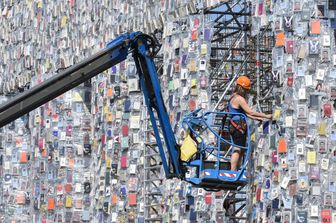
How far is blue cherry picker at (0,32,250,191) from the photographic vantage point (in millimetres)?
19953

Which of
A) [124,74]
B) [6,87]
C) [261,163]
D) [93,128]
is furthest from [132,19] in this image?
[6,87]

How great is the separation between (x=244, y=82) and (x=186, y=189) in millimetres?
8933

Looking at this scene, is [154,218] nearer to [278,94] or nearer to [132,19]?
[132,19]

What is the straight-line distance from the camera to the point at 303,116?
82.7ft

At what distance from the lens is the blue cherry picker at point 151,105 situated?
20.0 meters

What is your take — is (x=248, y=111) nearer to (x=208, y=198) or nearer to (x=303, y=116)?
(x=303, y=116)

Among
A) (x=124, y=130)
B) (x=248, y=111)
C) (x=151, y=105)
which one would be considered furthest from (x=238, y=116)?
(x=124, y=130)

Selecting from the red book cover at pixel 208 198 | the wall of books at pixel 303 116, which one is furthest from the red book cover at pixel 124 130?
the wall of books at pixel 303 116

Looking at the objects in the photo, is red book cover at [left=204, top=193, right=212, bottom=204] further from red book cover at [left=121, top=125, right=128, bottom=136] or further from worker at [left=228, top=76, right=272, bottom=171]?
worker at [left=228, top=76, right=272, bottom=171]

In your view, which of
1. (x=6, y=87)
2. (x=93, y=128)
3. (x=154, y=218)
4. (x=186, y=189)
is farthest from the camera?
(x=6, y=87)

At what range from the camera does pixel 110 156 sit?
1319 inches

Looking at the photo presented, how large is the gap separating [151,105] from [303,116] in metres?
4.94

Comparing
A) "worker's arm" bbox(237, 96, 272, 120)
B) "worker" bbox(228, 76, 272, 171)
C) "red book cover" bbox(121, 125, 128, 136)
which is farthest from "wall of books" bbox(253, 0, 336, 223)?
"red book cover" bbox(121, 125, 128, 136)

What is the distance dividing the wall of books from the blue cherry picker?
13.0 feet
